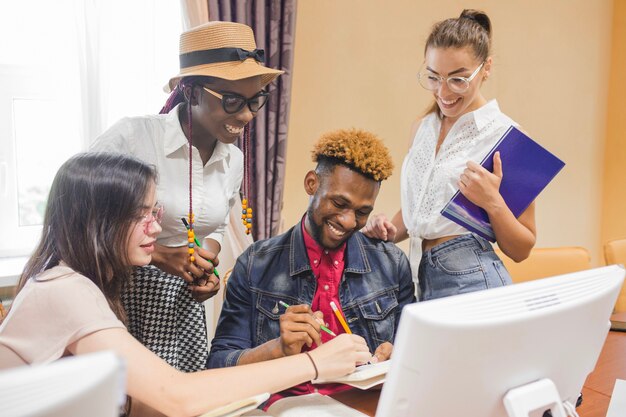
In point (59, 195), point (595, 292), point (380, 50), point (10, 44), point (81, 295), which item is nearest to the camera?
point (595, 292)

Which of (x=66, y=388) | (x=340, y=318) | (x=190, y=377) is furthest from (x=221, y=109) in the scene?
(x=66, y=388)

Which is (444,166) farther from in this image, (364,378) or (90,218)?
(90,218)

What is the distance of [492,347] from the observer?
0.79 m

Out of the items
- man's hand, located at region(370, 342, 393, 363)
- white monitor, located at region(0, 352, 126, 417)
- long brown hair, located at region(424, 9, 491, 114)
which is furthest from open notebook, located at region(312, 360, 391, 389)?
long brown hair, located at region(424, 9, 491, 114)

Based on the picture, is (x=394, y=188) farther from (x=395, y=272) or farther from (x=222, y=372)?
(x=222, y=372)

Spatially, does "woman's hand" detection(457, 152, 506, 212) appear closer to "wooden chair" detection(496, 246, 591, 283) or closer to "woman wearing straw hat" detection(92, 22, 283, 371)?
"woman wearing straw hat" detection(92, 22, 283, 371)

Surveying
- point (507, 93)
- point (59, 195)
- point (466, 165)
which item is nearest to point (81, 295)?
point (59, 195)

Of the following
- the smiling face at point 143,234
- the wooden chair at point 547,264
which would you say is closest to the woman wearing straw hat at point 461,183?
the smiling face at point 143,234

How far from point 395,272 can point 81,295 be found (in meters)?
0.87

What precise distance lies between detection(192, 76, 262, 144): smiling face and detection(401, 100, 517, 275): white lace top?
0.54 meters

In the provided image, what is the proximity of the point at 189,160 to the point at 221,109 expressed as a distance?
7.5 inches

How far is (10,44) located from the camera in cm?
220

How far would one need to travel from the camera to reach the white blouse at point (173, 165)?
1.57 metres

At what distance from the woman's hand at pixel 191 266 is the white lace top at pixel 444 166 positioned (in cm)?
61
